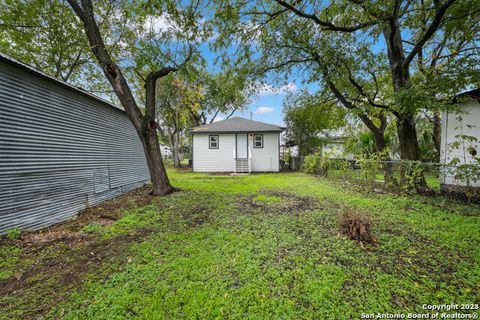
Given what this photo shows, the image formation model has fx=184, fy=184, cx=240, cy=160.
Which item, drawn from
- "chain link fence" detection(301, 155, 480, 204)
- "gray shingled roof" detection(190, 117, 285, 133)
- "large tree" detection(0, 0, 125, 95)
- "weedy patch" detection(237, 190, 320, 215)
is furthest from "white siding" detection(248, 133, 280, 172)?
"large tree" detection(0, 0, 125, 95)

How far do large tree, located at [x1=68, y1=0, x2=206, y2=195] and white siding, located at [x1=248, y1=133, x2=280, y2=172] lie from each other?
302 inches

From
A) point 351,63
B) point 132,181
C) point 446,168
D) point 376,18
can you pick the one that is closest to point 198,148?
point 132,181

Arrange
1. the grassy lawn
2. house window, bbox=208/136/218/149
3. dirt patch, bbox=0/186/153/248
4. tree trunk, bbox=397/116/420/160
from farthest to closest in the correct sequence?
house window, bbox=208/136/218/149 < tree trunk, bbox=397/116/420/160 < dirt patch, bbox=0/186/153/248 < the grassy lawn

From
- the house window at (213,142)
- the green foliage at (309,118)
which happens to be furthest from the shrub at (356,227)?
the house window at (213,142)

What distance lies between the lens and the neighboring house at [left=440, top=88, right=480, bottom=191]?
4.62 m

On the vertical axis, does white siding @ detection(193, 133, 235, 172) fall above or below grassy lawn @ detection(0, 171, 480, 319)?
above

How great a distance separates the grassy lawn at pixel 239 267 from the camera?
71.2 inches

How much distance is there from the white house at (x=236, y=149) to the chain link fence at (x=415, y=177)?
5483 mm

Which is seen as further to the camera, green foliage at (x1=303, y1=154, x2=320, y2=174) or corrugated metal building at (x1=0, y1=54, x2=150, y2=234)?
green foliage at (x1=303, y1=154, x2=320, y2=174)

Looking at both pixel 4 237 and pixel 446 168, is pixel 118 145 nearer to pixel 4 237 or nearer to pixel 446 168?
pixel 4 237

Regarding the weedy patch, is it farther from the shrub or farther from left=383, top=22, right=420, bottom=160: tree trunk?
left=383, top=22, right=420, bottom=160: tree trunk

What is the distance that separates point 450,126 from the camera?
5.66m

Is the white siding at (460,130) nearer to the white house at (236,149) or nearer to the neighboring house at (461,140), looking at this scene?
the neighboring house at (461,140)

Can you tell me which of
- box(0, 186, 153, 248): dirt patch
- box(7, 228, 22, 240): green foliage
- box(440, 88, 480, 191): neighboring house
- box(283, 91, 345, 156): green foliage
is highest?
box(283, 91, 345, 156): green foliage
